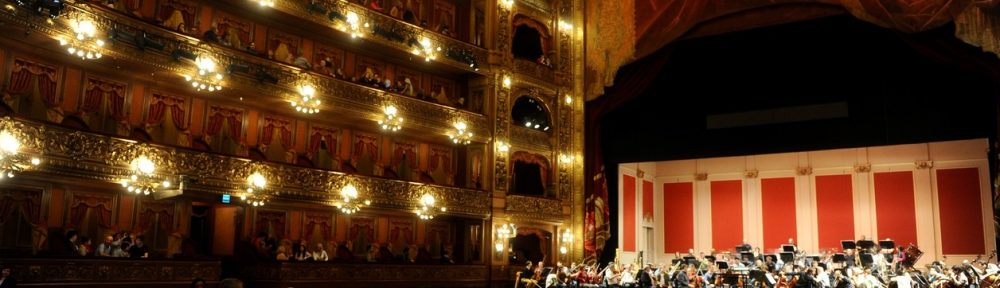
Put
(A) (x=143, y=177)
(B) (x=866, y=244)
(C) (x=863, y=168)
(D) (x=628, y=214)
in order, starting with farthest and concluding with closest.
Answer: (D) (x=628, y=214) < (C) (x=863, y=168) < (B) (x=866, y=244) < (A) (x=143, y=177)

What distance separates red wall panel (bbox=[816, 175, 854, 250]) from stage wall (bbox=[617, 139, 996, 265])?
0.03 meters

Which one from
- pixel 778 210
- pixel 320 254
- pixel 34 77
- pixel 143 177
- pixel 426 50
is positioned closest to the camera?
pixel 143 177

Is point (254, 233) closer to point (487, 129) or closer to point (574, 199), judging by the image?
point (487, 129)

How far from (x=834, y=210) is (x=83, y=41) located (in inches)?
902

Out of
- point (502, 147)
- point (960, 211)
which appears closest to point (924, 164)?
point (960, 211)

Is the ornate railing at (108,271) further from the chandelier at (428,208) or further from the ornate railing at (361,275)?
the chandelier at (428,208)

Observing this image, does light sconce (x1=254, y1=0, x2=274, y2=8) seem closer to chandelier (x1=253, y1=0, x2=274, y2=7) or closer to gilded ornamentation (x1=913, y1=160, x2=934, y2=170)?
chandelier (x1=253, y1=0, x2=274, y2=7)

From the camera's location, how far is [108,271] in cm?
1499

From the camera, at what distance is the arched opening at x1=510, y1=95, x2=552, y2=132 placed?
26844 mm

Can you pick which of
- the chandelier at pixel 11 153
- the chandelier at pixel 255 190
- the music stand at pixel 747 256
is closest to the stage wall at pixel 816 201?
the music stand at pixel 747 256

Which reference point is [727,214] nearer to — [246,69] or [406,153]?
[406,153]

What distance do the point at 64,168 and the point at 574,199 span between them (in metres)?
15.8

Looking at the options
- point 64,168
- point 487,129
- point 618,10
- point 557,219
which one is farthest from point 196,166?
point 618,10

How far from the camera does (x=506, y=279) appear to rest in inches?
950
